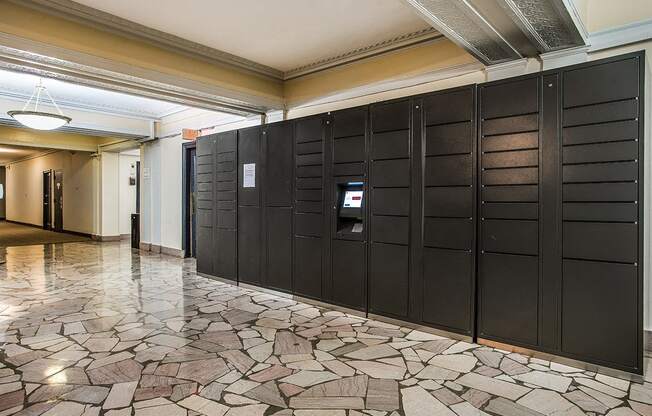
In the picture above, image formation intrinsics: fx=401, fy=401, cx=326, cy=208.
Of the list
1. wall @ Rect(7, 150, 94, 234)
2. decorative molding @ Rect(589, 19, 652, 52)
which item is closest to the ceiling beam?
decorative molding @ Rect(589, 19, 652, 52)

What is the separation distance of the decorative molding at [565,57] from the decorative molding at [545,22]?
0.07 meters

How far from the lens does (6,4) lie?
3.67 metres

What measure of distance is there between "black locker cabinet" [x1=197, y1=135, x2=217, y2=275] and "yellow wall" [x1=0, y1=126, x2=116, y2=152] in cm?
623

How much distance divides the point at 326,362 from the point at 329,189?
82.8 inches

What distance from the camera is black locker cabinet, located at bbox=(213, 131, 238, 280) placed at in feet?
19.7

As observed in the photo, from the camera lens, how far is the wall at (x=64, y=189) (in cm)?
1284

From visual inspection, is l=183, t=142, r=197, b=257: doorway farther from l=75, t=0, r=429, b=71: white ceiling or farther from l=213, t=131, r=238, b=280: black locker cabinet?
l=75, t=0, r=429, b=71: white ceiling

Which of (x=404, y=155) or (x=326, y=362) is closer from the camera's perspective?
(x=326, y=362)

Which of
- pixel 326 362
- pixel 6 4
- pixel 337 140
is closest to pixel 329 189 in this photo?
pixel 337 140

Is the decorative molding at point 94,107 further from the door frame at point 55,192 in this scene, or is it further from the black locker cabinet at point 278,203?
the door frame at point 55,192

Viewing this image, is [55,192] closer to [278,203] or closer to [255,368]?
[278,203]

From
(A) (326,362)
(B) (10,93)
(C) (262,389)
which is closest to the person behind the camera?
(C) (262,389)

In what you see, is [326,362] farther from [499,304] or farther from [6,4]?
[6,4]

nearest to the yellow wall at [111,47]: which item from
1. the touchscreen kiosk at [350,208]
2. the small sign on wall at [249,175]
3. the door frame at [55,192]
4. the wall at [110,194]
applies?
the small sign on wall at [249,175]
